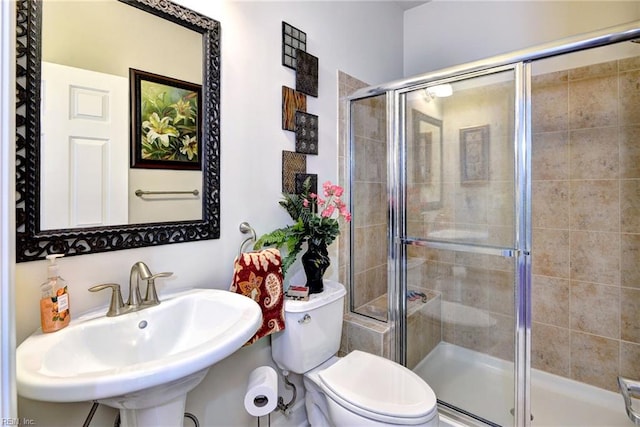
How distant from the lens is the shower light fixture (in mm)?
1719

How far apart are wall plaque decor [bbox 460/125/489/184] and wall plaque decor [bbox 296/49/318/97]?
0.93 m

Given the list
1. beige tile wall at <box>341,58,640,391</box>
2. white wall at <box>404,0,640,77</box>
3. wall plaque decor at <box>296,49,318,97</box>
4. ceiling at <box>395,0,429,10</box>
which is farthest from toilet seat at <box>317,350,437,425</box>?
ceiling at <box>395,0,429,10</box>

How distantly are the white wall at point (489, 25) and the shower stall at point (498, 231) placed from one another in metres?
0.18

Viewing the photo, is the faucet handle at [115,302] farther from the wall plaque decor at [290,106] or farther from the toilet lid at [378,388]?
the wall plaque decor at [290,106]

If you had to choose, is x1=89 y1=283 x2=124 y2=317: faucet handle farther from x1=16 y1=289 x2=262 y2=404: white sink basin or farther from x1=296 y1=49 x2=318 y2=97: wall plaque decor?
x1=296 y1=49 x2=318 y2=97: wall plaque decor

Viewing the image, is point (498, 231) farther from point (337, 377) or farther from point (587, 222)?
point (337, 377)

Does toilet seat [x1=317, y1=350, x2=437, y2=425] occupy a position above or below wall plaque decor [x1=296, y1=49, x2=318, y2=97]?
below

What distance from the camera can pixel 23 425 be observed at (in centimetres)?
84

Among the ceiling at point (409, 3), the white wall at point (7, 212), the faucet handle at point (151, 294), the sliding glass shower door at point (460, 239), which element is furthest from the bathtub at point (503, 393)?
the ceiling at point (409, 3)

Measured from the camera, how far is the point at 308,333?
1349 mm

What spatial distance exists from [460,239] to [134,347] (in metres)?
1.62

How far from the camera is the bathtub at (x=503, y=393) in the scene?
5.43ft

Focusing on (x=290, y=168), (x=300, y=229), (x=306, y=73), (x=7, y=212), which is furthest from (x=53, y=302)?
(x=306, y=73)

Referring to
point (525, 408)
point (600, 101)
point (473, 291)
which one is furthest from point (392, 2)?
point (525, 408)
